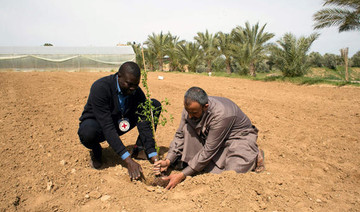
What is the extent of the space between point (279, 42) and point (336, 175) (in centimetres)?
1142

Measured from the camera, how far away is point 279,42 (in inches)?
507

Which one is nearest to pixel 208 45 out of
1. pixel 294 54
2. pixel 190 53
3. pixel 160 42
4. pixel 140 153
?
pixel 190 53

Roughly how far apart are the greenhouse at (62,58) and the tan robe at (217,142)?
51.3 feet

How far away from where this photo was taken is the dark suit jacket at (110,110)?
2529mm

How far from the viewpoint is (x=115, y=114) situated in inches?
109

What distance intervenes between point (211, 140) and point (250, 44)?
17.3 metres

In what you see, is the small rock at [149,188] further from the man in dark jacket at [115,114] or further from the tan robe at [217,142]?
the tan robe at [217,142]

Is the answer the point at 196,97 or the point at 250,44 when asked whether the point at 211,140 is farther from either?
the point at 250,44

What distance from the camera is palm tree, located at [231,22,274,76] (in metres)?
17.8

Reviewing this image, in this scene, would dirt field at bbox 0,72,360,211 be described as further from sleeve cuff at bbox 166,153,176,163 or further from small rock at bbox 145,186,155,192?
sleeve cuff at bbox 166,153,176,163

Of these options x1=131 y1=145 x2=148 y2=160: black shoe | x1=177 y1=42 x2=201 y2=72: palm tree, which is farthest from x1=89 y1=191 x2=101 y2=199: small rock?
x1=177 y1=42 x2=201 y2=72: palm tree

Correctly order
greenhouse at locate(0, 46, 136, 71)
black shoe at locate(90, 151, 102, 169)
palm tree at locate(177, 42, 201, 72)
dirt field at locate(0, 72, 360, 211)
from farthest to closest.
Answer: palm tree at locate(177, 42, 201, 72), greenhouse at locate(0, 46, 136, 71), black shoe at locate(90, 151, 102, 169), dirt field at locate(0, 72, 360, 211)

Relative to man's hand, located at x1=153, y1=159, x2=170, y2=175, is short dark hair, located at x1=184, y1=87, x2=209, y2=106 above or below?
above

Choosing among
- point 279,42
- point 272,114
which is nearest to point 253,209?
point 272,114
